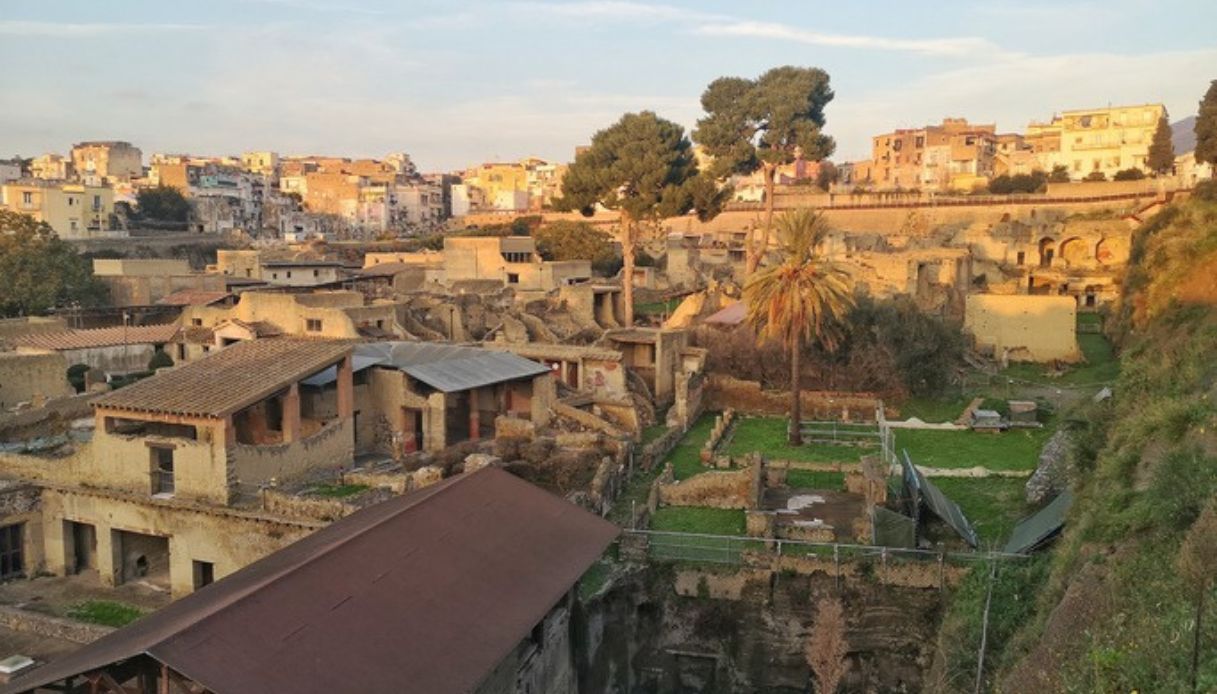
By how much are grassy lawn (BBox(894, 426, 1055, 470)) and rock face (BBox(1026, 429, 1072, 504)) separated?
1.80m

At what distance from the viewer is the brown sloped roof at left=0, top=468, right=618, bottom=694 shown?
9.89 meters

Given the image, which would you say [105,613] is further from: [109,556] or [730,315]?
[730,315]

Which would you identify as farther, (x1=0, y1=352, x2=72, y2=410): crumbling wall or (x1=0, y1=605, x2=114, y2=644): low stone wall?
(x1=0, y1=352, x2=72, y2=410): crumbling wall

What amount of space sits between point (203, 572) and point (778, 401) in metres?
21.4

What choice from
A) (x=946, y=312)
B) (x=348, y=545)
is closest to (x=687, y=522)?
(x=348, y=545)

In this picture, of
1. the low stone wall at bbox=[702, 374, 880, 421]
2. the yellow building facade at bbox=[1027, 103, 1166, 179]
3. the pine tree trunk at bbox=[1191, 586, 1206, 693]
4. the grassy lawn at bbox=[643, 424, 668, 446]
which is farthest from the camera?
the yellow building facade at bbox=[1027, 103, 1166, 179]

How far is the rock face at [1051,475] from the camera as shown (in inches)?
784

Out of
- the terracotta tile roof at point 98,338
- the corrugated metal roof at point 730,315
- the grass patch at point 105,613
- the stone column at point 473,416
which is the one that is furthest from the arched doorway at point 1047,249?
the grass patch at point 105,613

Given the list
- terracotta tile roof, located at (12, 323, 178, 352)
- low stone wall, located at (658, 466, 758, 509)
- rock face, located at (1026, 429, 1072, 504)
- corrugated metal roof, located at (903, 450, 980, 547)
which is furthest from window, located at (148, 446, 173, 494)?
rock face, located at (1026, 429, 1072, 504)

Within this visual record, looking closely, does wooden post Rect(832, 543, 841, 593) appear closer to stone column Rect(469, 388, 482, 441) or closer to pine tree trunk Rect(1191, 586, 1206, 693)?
pine tree trunk Rect(1191, 586, 1206, 693)

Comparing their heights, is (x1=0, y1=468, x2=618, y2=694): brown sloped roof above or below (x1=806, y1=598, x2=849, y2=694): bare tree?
above

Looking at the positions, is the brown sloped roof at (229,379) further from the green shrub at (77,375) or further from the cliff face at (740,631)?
the green shrub at (77,375)

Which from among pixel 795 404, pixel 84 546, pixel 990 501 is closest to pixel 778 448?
pixel 795 404

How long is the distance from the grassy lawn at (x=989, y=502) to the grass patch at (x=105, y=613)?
17.1 metres
